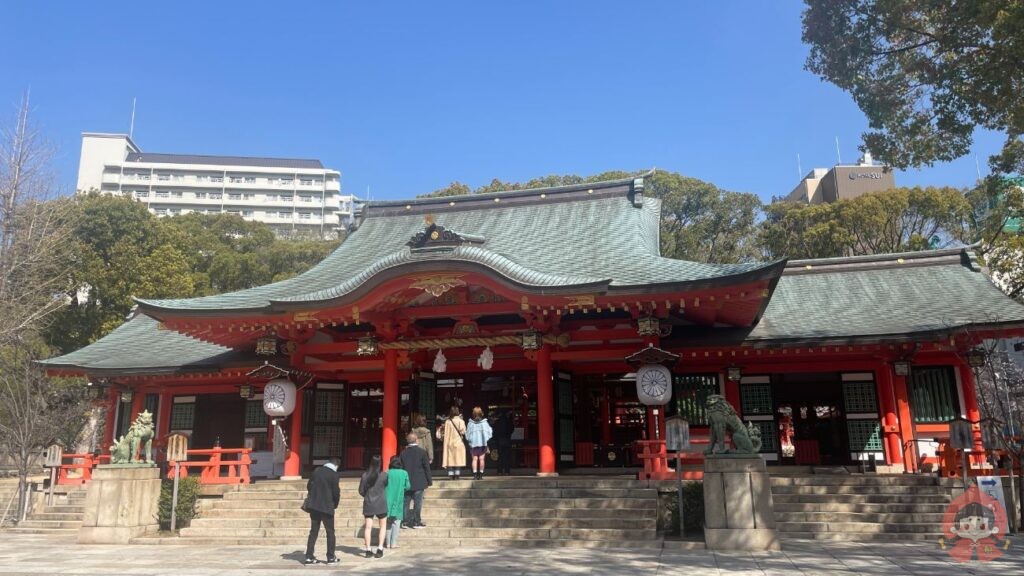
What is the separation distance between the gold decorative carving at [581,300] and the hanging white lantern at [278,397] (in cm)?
687

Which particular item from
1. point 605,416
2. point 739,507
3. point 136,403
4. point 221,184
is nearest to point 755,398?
point 605,416

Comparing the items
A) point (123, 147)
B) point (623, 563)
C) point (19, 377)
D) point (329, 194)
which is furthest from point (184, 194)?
point (623, 563)

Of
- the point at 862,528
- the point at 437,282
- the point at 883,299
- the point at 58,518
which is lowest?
the point at 58,518

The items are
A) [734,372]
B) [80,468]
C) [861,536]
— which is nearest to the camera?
[861,536]

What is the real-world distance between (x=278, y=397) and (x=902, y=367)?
45.6ft

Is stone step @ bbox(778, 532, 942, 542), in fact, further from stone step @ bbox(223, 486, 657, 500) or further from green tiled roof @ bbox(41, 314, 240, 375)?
green tiled roof @ bbox(41, 314, 240, 375)

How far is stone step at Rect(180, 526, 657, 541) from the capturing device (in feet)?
35.8

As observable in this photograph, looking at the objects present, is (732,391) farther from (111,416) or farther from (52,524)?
(111,416)

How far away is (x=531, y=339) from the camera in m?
13.9

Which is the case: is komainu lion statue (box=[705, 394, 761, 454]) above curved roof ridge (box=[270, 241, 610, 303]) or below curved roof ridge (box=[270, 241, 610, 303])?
below

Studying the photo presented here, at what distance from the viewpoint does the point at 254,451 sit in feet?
61.5

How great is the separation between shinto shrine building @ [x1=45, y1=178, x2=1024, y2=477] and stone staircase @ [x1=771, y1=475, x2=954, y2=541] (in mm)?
2737

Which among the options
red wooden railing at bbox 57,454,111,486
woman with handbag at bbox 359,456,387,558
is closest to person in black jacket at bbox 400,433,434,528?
woman with handbag at bbox 359,456,387,558

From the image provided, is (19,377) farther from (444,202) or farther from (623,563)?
(623,563)
